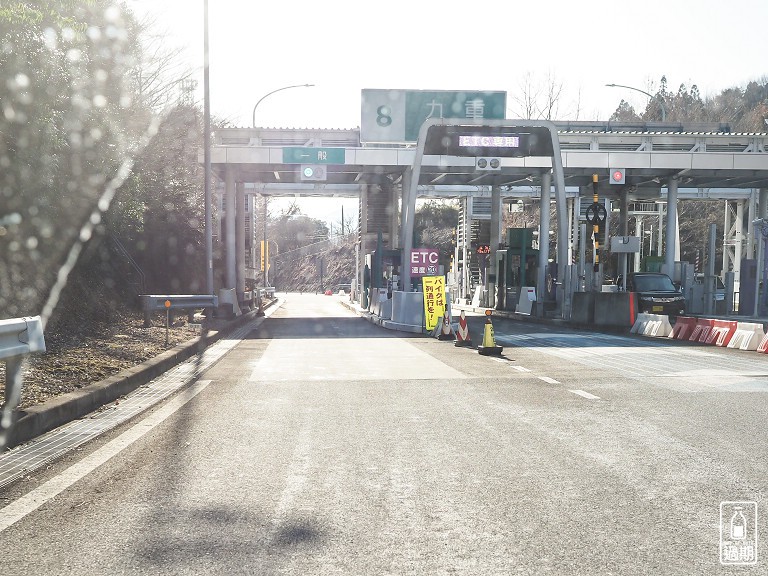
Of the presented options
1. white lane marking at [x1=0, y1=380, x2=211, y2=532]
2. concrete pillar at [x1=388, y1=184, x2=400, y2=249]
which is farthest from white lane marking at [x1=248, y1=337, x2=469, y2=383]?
concrete pillar at [x1=388, y1=184, x2=400, y2=249]

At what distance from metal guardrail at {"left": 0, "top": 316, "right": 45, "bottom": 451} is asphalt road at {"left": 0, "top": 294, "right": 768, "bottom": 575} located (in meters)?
0.72

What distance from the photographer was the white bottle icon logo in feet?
12.7

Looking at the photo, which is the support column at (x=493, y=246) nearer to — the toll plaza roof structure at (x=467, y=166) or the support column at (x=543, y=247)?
the toll plaza roof structure at (x=467, y=166)

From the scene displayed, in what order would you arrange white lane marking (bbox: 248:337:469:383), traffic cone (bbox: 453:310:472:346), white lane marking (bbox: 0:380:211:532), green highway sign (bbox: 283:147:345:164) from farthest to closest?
green highway sign (bbox: 283:147:345:164) < traffic cone (bbox: 453:310:472:346) < white lane marking (bbox: 248:337:469:383) < white lane marking (bbox: 0:380:211:532)

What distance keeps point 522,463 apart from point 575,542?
1.66 m

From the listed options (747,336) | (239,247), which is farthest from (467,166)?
(747,336)

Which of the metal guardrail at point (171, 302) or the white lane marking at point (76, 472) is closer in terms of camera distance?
the white lane marking at point (76, 472)

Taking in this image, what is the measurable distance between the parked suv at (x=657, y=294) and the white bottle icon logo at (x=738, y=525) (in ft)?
76.3

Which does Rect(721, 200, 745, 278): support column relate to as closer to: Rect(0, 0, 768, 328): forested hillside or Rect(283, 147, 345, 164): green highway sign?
Rect(283, 147, 345, 164): green highway sign

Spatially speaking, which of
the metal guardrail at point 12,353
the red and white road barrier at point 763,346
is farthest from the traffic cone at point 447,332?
the metal guardrail at point 12,353

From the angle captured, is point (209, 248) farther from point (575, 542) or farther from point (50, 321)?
point (575, 542)

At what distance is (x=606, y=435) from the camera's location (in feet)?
21.2

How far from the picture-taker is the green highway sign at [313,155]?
29.0m

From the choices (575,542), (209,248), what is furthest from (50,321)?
(575,542)
